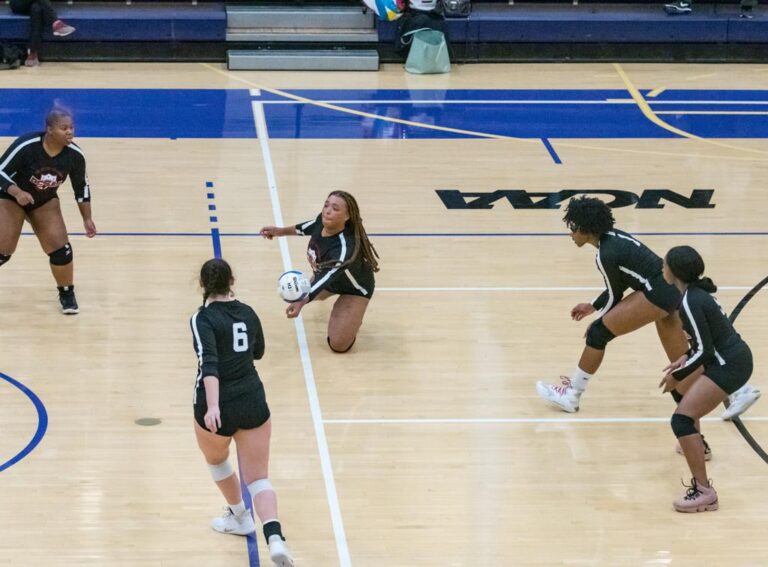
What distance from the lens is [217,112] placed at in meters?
16.5

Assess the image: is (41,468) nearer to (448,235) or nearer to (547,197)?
(448,235)

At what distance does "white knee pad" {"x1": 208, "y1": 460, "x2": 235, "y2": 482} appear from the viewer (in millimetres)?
6930

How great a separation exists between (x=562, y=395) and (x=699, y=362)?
163 centimetres

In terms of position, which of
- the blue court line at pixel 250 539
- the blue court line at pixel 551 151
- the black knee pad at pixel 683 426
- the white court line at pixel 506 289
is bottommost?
the blue court line at pixel 551 151

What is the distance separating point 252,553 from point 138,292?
4.22 meters

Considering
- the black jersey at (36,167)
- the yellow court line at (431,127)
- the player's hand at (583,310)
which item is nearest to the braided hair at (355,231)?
the player's hand at (583,310)

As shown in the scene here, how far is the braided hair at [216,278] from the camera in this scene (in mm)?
6621

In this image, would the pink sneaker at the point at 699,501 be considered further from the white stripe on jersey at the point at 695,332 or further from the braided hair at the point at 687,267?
the braided hair at the point at 687,267

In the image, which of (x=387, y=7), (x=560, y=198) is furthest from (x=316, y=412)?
(x=387, y=7)

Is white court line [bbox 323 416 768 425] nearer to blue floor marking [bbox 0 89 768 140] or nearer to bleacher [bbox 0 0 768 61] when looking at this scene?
blue floor marking [bbox 0 89 768 140]

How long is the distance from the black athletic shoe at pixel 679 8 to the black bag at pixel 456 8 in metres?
3.28

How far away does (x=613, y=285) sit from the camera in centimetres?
857

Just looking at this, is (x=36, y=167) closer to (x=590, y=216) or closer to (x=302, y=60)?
(x=590, y=216)

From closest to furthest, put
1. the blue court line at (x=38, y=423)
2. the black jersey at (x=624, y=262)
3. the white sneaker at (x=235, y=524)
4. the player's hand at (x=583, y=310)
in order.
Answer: the white sneaker at (x=235, y=524) → the blue court line at (x=38, y=423) → the black jersey at (x=624, y=262) → the player's hand at (x=583, y=310)
